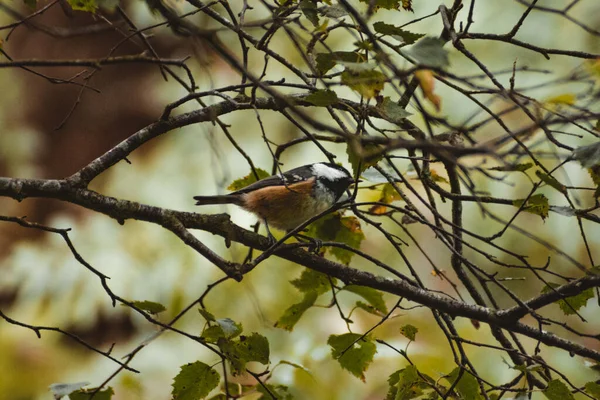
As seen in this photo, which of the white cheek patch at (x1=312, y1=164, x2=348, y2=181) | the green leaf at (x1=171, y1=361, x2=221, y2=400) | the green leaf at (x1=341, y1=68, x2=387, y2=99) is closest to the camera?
the green leaf at (x1=341, y1=68, x2=387, y2=99)

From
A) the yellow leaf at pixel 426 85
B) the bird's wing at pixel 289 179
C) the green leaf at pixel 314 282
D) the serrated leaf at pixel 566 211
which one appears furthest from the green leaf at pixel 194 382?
the bird's wing at pixel 289 179

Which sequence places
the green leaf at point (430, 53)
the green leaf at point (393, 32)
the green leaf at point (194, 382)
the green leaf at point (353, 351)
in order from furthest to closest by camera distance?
1. the green leaf at point (353, 351)
2. the green leaf at point (194, 382)
3. the green leaf at point (393, 32)
4. the green leaf at point (430, 53)

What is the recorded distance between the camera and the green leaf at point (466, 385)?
5.51 ft

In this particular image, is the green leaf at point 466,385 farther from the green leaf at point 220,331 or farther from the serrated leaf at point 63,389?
the serrated leaf at point 63,389

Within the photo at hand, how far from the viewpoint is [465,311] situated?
1.79 meters

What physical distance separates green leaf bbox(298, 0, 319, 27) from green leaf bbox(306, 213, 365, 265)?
867mm

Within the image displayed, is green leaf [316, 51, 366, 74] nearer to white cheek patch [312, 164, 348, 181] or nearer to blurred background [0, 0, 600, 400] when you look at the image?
white cheek patch [312, 164, 348, 181]

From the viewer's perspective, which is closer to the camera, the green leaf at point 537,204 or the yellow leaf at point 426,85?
the yellow leaf at point 426,85

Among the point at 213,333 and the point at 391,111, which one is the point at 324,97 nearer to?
the point at 391,111

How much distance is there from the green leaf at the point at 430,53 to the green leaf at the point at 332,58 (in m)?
0.26

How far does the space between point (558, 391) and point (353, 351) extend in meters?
0.59

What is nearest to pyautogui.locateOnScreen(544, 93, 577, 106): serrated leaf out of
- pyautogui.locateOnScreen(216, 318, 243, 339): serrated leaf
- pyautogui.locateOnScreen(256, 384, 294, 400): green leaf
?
pyautogui.locateOnScreen(216, 318, 243, 339): serrated leaf

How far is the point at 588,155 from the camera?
58.7 inches

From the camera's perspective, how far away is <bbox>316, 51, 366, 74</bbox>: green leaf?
4.93 feet
